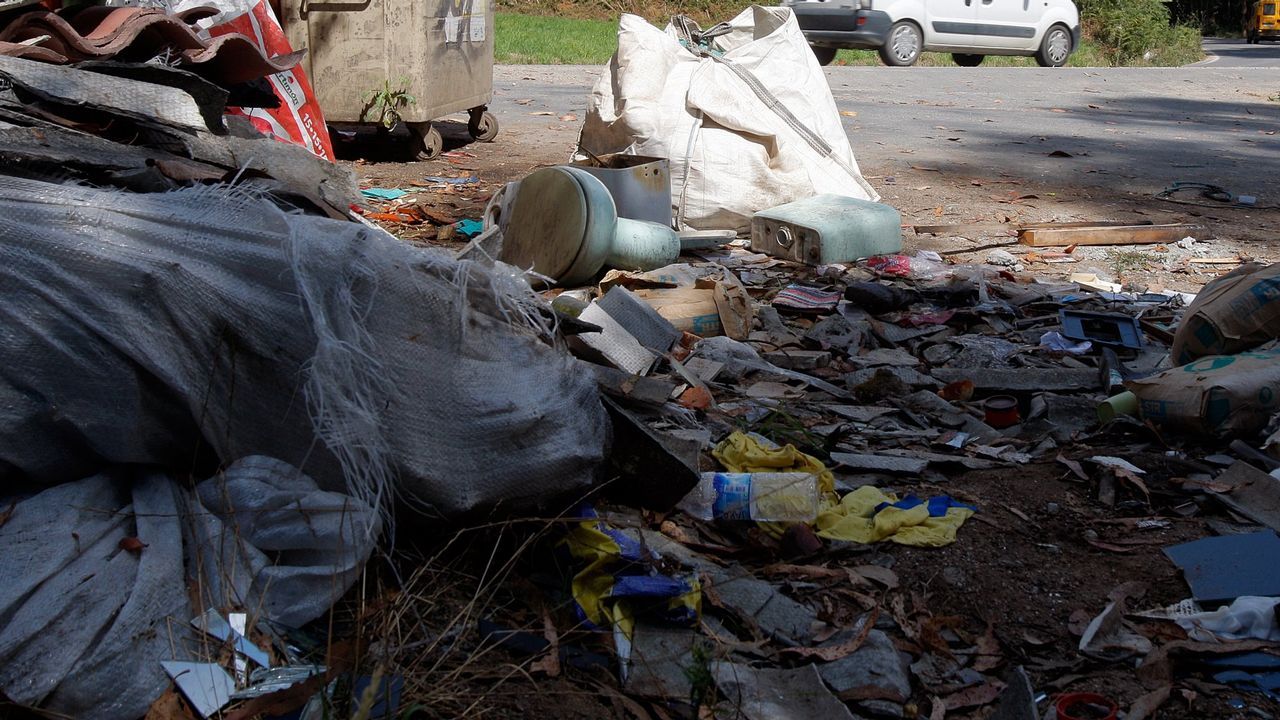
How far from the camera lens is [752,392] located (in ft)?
12.5

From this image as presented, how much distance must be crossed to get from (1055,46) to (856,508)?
55.2 feet

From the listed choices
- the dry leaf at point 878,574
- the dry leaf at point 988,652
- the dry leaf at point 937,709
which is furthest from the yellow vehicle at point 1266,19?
the dry leaf at point 937,709

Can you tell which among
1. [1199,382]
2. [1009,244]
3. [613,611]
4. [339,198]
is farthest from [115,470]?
[1009,244]

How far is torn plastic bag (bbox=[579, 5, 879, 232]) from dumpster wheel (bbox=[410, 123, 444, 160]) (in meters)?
1.84

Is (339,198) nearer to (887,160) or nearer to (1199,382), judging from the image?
(1199,382)

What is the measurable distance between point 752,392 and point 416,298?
5.92 feet

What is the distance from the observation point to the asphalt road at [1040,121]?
315 inches

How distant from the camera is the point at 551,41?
1667 centimetres

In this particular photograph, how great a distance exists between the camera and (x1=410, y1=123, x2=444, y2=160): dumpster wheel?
24.8 ft

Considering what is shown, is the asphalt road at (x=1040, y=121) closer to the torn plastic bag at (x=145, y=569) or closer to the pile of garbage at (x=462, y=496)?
the pile of garbage at (x=462, y=496)

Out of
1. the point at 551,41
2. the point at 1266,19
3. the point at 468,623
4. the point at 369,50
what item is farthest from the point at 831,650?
the point at 1266,19

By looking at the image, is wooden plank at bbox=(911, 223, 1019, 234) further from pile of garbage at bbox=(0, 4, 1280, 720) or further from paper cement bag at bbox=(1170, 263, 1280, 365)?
pile of garbage at bbox=(0, 4, 1280, 720)

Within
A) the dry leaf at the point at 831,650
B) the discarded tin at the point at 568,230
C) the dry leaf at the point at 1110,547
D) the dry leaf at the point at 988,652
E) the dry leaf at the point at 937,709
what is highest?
the discarded tin at the point at 568,230

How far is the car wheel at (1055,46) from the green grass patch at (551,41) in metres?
6.92
